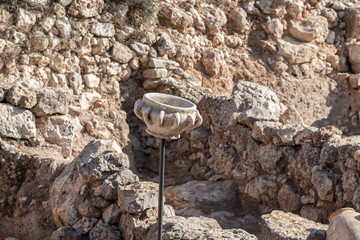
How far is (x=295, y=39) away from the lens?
31.7 feet

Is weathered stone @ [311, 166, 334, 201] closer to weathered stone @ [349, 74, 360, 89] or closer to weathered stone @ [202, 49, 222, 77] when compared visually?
weathered stone @ [202, 49, 222, 77]

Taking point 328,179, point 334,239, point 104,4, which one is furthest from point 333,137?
point 104,4

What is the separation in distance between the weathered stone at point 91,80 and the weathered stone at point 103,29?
2.29ft

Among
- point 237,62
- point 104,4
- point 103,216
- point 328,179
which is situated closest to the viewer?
point 103,216

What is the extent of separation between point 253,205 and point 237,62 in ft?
11.7

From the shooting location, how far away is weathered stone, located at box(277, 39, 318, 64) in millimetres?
9273

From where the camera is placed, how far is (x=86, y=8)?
7.57m

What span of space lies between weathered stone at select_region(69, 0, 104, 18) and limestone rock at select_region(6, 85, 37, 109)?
1810 millimetres

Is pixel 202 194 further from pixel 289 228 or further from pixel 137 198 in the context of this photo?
pixel 289 228

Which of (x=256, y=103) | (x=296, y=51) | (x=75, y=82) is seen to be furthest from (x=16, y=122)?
(x=296, y=51)

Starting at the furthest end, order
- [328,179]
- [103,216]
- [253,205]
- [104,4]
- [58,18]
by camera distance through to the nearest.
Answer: [104,4], [58,18], [253,205], [328,179], [103,216]

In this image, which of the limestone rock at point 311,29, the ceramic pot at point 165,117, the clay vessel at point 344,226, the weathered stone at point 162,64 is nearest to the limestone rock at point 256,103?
the weathered stone at point 162,64

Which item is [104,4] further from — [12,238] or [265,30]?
[12,238]

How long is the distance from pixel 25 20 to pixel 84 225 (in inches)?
148
